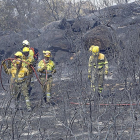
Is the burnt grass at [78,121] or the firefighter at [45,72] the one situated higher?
the firefighter at [45,72]

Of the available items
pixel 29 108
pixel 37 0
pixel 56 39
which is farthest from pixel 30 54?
pixel 37 0

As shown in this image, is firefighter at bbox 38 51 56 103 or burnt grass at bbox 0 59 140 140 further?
firefighter at bbox 38 51 56 103

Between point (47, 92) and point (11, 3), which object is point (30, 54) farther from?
point (11, 3)

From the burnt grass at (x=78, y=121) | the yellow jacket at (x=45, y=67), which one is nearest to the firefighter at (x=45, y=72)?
the yellow jacket at (x=45, y=67)

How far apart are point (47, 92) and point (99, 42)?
26.3 ft

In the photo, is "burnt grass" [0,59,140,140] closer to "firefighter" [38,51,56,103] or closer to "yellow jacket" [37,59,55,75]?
"firefighter" [38,51,56,103]

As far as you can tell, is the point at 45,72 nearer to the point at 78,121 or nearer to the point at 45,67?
the point at 45,67

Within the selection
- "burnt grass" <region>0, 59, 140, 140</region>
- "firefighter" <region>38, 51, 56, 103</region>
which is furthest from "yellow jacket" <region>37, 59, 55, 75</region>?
"burnt grass" <region>0, 59, 140, 140</region>

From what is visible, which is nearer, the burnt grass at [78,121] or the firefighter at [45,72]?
the burnt grass at [78,121]

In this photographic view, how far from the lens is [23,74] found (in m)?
7.95

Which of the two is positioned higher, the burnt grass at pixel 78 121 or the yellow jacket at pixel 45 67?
the yellow jacket at pixel 45 67

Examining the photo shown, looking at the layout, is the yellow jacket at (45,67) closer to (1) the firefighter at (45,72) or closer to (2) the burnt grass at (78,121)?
(1) the firefighter at (45,72)

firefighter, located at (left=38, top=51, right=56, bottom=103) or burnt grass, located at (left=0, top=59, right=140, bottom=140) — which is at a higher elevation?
firefighter, located at (left=38, top=51, right=56, bottom=103)

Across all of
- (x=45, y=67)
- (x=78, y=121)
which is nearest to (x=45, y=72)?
(x=45, y=67)
